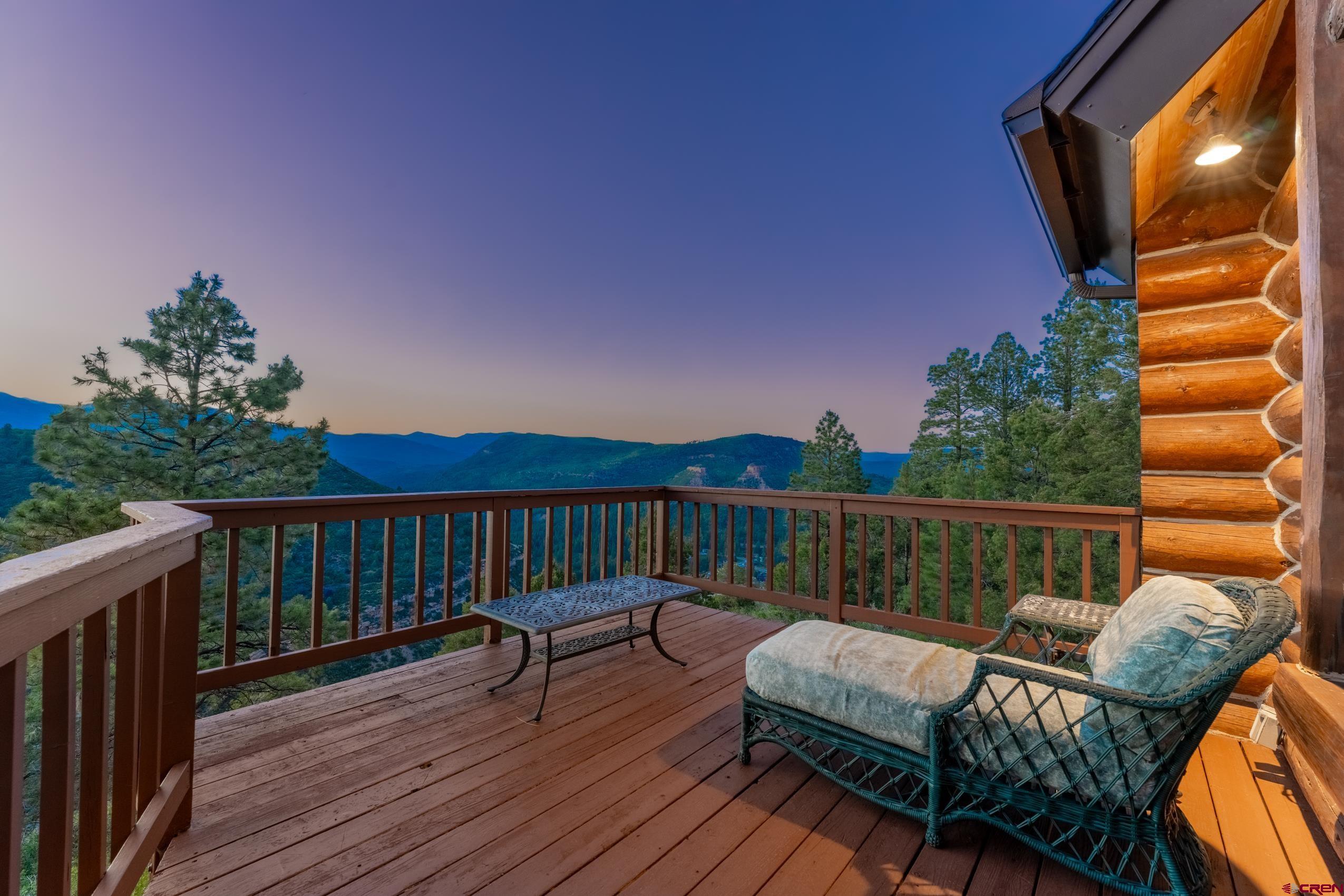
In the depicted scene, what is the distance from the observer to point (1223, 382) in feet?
8.25

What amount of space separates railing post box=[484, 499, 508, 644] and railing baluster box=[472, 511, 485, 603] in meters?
0.05

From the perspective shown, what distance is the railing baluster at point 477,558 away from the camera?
135 inches

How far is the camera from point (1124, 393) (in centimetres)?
1268

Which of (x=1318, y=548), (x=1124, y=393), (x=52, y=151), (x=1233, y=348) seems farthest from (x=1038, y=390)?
(x=52, y=151)

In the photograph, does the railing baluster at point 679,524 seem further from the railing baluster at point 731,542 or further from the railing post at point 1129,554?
the railing post at point 1129,554

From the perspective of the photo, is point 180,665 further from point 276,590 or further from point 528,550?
point 528,550

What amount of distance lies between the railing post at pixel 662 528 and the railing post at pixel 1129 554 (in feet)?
10.4

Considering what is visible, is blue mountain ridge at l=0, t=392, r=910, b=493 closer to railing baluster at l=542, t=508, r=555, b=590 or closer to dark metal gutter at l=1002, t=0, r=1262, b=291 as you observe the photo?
railing baluster at l=542, t=508, r=555, b=590

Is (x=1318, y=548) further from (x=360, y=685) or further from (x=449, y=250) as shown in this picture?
(x=449, y=250)

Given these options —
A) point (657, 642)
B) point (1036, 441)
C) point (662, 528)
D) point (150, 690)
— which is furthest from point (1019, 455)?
point (150, 690)

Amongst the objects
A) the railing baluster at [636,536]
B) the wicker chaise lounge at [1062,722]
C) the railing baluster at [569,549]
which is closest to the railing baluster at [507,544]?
the railing baluster at [569,549]

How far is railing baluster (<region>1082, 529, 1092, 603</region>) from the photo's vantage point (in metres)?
2.97

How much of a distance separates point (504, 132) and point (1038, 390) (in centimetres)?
1525

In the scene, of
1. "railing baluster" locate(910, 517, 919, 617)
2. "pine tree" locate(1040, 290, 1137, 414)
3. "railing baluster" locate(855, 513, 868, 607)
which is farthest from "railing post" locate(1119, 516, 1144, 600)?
"pine tree" locate(1040, 290, 1137, 414)
